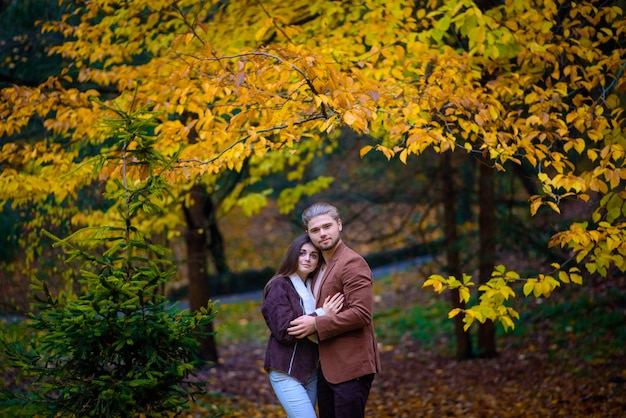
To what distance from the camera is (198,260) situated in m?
10.2

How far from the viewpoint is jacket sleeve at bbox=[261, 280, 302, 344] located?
4.30 m

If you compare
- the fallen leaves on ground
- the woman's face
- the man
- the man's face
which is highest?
the man's face

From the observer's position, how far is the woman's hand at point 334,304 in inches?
167

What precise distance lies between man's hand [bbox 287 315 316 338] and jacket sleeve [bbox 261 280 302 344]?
65 mm

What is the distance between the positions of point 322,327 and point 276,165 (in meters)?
5.90

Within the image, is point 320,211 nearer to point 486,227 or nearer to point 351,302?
point 351,302

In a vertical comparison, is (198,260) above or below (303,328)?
above

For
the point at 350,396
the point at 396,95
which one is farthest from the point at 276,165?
the point at 350,396

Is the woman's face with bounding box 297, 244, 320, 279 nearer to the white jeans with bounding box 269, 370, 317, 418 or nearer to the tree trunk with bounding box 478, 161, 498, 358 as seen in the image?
the white jeans with bounding box 269, 370, 317, 418

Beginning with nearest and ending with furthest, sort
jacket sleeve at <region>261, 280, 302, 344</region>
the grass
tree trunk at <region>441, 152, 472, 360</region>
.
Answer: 1. jacket sleeve at <region>261, 280, 302, 344</region>
2. the grass
3. tree trunk at <region>441, 152, 472, 360</region>

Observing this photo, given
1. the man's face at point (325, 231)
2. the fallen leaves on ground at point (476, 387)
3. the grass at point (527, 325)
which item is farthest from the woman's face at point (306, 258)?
the fallen leaves on ground at point (476, 387)

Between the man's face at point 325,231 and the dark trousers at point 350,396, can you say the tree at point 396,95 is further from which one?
the dark trousers at point 350,396

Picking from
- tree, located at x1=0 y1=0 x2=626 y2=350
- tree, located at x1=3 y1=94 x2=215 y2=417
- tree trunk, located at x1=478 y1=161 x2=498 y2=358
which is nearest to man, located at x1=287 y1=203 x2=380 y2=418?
tree, located at x1=0 y1=0 x2=626 y2=350

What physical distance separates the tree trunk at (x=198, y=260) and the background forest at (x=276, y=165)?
36 millimetres
